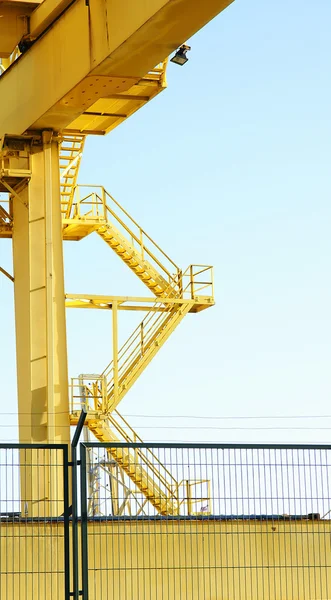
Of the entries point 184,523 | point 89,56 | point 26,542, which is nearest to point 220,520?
point 184,523

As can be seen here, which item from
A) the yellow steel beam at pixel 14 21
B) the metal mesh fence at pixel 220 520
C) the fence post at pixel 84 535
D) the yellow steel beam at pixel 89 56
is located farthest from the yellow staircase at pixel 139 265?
the fence post at pixel 84 535

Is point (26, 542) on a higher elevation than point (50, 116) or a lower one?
lower

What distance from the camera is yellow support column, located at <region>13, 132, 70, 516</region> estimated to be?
22.3 m

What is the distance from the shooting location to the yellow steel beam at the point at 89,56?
18.1m

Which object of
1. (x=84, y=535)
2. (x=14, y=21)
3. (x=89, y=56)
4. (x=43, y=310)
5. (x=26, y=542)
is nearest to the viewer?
(x=84, y=535)

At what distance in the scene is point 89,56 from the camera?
1998 centimetres

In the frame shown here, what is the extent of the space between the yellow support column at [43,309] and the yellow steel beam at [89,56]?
3.41 ft

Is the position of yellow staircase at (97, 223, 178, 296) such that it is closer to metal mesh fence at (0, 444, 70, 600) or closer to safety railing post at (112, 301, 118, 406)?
safety railing post at (112, 301, 118, 406)

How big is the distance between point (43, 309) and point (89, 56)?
5301 mm

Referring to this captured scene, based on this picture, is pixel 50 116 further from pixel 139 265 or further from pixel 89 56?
pixel 139 265

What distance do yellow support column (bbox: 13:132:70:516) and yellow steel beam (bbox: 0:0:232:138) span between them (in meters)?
1.04

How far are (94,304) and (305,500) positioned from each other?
22117 mm

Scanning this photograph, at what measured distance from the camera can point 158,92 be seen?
22609mm

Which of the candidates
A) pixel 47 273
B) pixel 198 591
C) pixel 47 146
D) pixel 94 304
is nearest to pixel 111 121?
pixel 47 146
